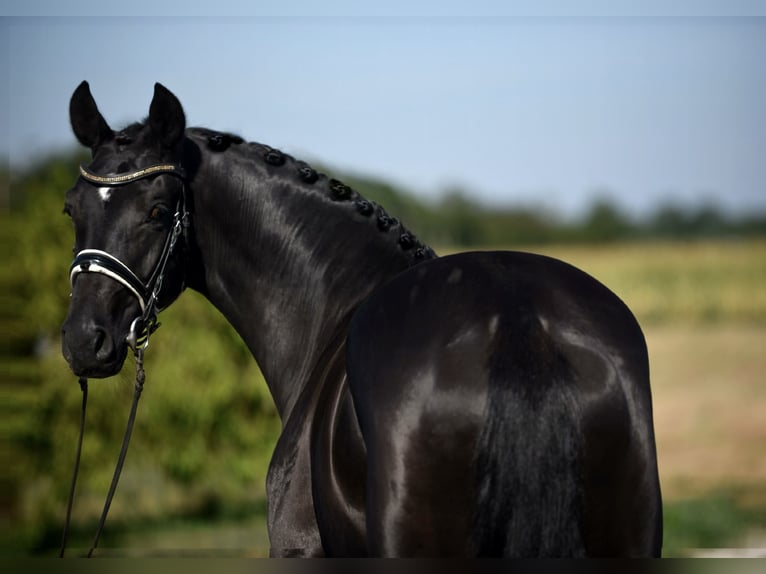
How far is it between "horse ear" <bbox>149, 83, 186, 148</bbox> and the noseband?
0.42 feet

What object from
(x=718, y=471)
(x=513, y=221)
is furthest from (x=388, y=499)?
(x=513, y=221)

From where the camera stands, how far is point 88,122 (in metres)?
3.33

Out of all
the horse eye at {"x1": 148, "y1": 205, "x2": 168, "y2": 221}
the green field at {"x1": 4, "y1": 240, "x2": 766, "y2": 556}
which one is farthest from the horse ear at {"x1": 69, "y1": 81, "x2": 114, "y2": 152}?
the green field at {"x1": 4, "y1": 240, "x2": 766, "y2": 556}

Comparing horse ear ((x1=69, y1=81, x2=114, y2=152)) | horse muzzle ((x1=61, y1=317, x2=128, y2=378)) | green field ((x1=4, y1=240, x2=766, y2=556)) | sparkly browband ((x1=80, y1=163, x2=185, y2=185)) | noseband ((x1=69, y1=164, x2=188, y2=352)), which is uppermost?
horse ear ((x1=69, y1=81, x2=114, y2=152))

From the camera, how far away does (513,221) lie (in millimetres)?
17375

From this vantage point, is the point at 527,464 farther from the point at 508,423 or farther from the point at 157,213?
the point at 157,213

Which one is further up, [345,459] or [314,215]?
[314,215]

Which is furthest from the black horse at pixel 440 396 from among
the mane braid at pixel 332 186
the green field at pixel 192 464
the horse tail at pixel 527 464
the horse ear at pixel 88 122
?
the green field at pixel 192 464

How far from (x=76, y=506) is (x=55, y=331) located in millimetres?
2421

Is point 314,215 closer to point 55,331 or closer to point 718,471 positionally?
point 55,331

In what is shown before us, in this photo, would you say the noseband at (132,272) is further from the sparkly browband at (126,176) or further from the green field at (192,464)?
the green field at (192,464)

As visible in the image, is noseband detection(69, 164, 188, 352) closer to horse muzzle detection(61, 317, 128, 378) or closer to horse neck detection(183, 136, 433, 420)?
horse muzzle detection(61, 317, 128, 378)

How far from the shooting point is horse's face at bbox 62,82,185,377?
3.00 meters

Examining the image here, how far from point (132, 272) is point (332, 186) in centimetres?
86
